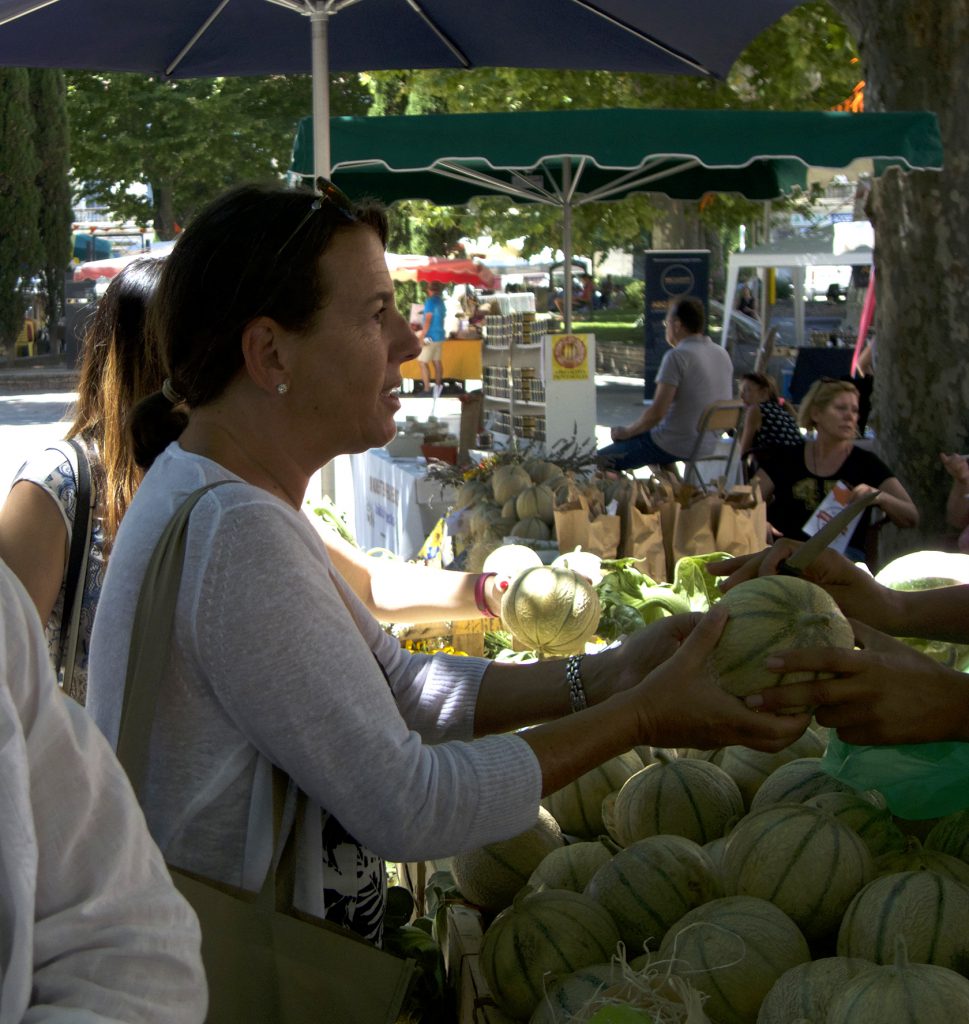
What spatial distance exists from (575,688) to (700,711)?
0.40 meters

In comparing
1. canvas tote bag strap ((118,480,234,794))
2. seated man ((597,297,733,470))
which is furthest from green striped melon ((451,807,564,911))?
seated man ((597,297,733,470))

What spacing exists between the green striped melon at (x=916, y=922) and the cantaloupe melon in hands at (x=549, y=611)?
1.83 m

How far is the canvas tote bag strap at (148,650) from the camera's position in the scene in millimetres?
1585

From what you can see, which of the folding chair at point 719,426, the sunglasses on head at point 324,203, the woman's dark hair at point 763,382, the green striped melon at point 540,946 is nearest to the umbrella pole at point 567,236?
the folding chair at point 719,426

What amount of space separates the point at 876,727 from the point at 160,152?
1122 inches

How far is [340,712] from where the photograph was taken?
62.1 inches

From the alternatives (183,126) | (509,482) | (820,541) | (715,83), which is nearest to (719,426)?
(509,482)

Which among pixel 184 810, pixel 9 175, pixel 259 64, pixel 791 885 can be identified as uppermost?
pixel 9 175

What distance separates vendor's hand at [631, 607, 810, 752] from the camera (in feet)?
6.06

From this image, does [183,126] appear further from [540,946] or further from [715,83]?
[540,946]

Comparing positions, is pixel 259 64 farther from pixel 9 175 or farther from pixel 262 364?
pixel 9 175

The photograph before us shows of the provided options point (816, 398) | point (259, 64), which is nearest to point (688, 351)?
point (816, 398)

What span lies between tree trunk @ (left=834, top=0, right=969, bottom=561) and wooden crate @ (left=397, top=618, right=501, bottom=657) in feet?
14.5

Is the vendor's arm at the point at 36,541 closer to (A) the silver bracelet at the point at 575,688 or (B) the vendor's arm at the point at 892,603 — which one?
(A) the silver bracelet at the point at 575,688
